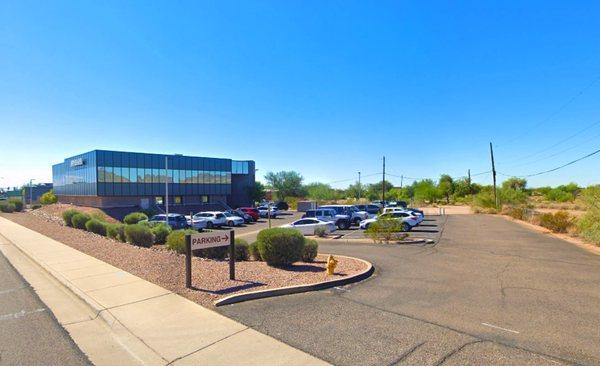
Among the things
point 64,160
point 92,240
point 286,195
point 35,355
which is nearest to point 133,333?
point 35,355

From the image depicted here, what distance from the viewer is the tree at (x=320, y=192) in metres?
87.4

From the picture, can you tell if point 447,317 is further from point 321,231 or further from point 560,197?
point 560,197

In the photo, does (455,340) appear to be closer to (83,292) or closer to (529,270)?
(529,270)

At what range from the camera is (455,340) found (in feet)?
18.3

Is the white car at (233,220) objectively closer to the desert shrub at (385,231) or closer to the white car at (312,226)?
the white car at (312,226)

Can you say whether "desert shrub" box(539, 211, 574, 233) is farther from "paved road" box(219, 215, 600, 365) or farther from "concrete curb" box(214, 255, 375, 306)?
"concrete curb" box(214, 255, 375, 306)

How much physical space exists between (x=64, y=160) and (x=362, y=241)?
183ft

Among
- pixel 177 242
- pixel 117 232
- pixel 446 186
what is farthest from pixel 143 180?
pixel 446 186

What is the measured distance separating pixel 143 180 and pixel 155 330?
4622 centimetres

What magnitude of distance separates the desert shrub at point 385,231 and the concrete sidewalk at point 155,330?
13.0 metres

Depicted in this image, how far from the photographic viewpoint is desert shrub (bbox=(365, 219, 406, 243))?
64.0ft

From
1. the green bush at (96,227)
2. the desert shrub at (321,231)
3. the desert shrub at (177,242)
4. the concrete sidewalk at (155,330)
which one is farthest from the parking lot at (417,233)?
the concrete sidewalk at (155,330)

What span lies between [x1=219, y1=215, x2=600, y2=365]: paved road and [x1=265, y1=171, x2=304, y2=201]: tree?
78.5 metres

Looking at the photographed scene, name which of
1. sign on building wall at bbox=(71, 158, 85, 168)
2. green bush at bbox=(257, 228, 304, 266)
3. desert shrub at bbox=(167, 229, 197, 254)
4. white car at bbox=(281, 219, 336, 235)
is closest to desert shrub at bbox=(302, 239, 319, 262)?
green bush at bbox=(257, 228, 304, 266)
